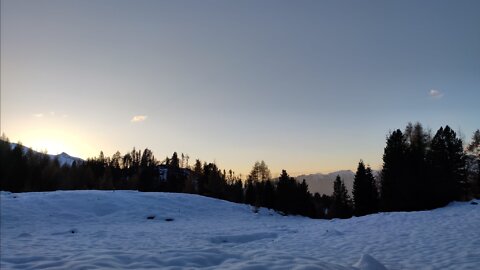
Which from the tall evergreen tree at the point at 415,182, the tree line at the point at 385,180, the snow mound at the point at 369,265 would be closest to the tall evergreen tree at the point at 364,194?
the tree line at the point at 385,180

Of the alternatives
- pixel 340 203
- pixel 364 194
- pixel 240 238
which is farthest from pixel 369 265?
pixel 340 203

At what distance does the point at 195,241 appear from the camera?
1725 centimetres

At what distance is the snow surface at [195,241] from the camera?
916cm

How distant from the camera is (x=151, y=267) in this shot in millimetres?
8445

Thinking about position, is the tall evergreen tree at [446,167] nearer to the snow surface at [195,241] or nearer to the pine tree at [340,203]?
the snow surface at [195,241]

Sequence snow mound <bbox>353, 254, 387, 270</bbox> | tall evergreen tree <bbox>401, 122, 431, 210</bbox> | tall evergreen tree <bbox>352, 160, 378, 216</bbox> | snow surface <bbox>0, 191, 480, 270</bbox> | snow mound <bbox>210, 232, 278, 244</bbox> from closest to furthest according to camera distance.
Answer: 1. snow mound <bbox>353, 254, 387, 270</bbox>
2. snow surface <bbox>0, 191, 480, 270</bbox>
3. snow mound <bbox>210, 232, 278, 244</bbox>
4. tall evergreen tree <bbox>401, 122, 431, 210</bbox>
5. tall evergreen tree <bbox>352, 160, 378, 216</bbox>

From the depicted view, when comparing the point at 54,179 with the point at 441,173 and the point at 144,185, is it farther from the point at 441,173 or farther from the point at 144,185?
the point at 441,173

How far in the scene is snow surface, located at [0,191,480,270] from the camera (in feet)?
30.0

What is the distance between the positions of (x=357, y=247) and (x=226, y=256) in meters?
6.70

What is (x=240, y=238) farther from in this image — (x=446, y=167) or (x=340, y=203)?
(x=340, y=203)

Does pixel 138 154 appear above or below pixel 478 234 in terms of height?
Result: above

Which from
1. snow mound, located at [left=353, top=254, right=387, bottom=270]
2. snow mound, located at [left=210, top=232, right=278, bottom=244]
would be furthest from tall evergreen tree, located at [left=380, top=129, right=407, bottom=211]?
snow mound, located at [left=353, top=254, right=387, bottom=270]

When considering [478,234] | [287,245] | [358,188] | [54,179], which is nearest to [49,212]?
[287,245]

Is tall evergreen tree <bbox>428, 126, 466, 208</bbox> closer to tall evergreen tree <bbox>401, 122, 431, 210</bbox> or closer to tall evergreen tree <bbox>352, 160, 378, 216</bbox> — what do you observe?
tall evergreen tree <bbox>401, 122, 431, 210</bbox>
